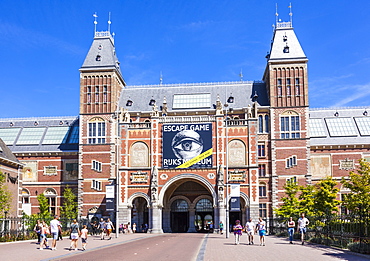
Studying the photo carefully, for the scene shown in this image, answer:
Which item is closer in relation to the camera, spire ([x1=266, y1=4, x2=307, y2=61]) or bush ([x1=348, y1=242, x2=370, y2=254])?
bush ([x1=348, y1=242, x2=370, y2=254])

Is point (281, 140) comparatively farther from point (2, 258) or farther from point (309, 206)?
point (2, 258)

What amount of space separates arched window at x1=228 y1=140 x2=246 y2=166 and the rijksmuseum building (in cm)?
11

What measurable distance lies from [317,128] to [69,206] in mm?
33648

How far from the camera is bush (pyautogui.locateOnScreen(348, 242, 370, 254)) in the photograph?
20734 millimetres

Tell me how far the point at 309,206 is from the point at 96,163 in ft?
91.6

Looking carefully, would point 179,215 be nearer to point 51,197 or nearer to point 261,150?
point 261,150

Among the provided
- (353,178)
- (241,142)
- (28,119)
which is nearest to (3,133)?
(28,119)

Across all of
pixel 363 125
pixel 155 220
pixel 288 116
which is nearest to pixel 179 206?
pixel 155 220

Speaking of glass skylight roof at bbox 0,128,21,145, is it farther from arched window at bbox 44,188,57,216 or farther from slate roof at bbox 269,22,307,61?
slate roof at bbox 269,22,307,61

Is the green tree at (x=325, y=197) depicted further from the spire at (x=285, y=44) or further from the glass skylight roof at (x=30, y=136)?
the glass skylight roof at (x=30, y=136)

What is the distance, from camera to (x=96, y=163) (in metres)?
59.2

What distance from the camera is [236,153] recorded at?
172 ft

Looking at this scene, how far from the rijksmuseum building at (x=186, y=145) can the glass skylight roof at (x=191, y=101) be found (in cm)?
14

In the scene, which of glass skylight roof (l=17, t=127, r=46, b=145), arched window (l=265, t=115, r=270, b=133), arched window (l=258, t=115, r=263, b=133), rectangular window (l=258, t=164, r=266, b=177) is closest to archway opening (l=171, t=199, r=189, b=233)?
rectangular window (l=258, t=164, r=266, b=177)
